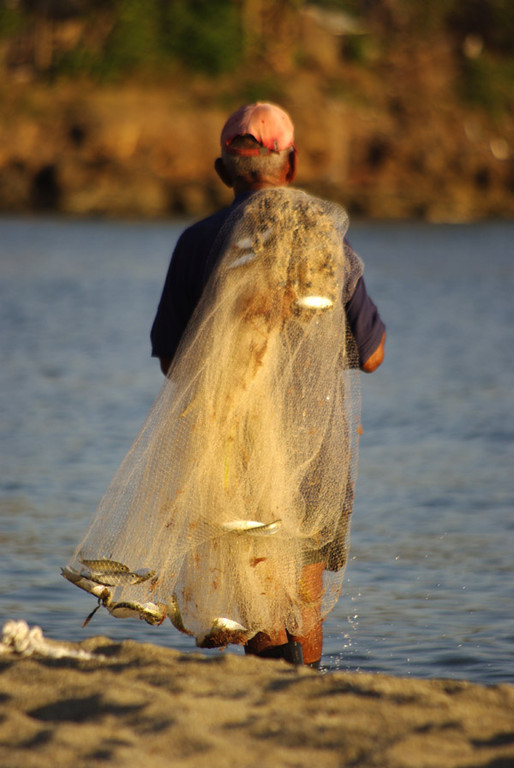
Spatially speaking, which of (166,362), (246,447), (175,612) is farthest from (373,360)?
(175,612)

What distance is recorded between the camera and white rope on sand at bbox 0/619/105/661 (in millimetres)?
3701

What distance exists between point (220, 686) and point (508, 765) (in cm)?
85

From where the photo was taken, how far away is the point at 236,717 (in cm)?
313

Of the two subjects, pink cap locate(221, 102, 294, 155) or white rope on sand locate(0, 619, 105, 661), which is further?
white rope on sand locate(0, 619, 105, 661)

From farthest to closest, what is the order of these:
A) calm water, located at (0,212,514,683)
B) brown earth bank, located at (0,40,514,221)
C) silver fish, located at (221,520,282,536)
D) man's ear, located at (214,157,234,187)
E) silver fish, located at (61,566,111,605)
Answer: brown earth bank, located at (0,40,514,221)
calm water, located at (0,212,514,683)
man's ear, located at (214,157,234,187)
silver fish, located at (61,566,111,605)
silver fish, located at (221,520,282,536)

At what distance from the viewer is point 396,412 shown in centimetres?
1056

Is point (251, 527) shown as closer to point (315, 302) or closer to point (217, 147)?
point (315, 302)

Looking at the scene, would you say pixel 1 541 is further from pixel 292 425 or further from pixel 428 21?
pixel 428 21

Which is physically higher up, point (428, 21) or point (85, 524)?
point (428, 21)

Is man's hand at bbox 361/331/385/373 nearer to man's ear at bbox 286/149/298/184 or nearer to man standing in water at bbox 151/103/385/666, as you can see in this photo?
man standing in water at bbox 151/103/385/666

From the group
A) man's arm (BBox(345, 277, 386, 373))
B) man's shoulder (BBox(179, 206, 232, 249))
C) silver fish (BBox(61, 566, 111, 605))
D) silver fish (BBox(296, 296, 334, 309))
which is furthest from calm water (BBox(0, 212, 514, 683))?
Result: man's shoulder (BBox(179, 206, 232, 249))

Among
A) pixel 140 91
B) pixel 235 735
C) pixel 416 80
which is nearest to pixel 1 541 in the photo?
pixel 235 735

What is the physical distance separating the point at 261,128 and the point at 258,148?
7cm

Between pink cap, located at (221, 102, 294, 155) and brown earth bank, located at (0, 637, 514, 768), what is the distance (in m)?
1.55
